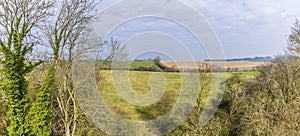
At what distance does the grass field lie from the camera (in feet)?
54.5

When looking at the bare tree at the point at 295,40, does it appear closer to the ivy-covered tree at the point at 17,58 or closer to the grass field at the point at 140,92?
the grass field at the point at 140,92

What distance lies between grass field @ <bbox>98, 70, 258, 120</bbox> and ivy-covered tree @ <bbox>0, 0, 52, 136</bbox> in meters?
4.37

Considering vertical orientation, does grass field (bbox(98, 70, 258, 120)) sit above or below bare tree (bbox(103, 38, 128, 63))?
below

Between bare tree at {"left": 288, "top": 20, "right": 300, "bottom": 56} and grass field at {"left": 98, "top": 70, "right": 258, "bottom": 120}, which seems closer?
grass field at {"left": 98, "top": 70, "right": 258, "bottom": 120}

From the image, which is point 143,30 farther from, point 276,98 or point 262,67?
point 262,67

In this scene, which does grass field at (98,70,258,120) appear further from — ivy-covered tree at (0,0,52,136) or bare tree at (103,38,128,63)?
ivy-covered tree at (0,0,52,136)

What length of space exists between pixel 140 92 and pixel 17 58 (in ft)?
24.1

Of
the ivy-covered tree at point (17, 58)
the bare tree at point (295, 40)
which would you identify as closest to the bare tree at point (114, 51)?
the ivy-covered tree at point (17, 58)

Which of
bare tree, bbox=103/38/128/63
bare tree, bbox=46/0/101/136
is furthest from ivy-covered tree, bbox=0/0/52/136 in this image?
bare tree, bbox=103/38/128/63

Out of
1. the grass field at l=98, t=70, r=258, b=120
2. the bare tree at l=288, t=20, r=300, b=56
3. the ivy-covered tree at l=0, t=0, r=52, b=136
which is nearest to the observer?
the ivy-covered tree at l=0, t=0, r=52, b=136

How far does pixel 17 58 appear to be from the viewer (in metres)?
13.3

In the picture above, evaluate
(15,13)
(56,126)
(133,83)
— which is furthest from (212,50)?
(56,126)

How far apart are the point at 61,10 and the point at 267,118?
12.9 meters

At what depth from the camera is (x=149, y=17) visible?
475 inches
